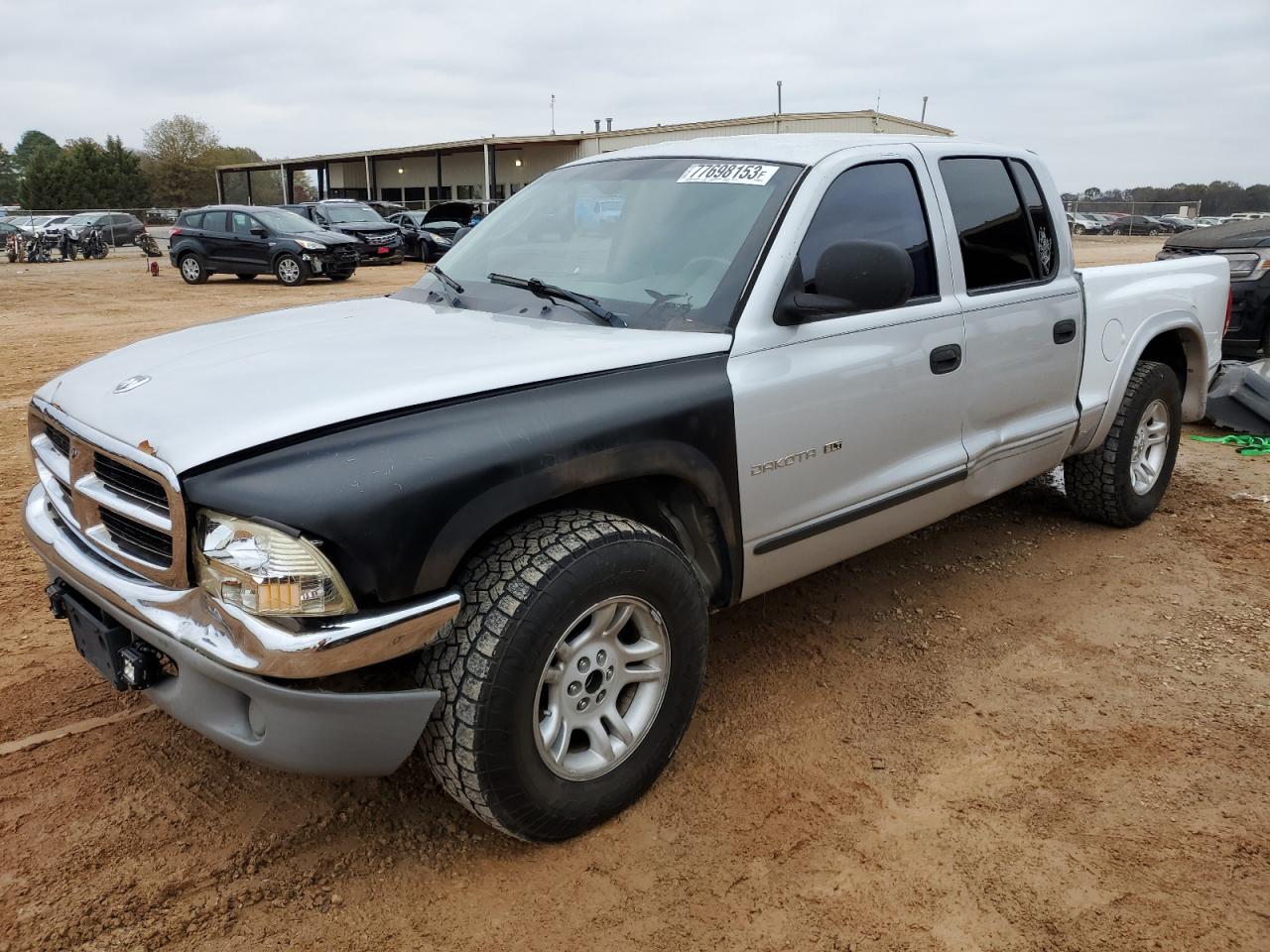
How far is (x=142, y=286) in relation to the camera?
20.0 m

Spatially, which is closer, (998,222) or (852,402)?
(852,402)

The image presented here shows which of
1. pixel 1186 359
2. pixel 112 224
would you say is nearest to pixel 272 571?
pixel 1186 359

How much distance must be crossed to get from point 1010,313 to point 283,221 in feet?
61.8

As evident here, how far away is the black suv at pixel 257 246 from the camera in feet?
62.7

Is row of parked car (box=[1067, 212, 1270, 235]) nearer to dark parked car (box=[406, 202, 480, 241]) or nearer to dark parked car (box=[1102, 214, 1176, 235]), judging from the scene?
dark parked car (box=[1102, 214, 1176, 235])

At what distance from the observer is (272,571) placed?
2.05 metres

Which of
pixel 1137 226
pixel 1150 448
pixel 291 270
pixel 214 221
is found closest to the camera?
pixel 1150 448

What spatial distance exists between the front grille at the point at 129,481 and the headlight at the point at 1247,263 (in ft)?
29.2

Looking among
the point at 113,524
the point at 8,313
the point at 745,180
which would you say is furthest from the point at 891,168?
the point at 8,313

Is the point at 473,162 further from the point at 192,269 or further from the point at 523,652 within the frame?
the point at 523,652

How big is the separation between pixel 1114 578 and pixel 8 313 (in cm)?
1598

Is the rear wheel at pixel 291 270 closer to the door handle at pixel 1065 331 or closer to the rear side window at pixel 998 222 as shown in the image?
the rear side window at pixel 998 222

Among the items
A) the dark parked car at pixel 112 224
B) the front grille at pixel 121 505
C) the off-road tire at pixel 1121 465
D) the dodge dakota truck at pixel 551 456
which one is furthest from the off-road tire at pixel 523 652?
the dark parked car at pixel 112 224

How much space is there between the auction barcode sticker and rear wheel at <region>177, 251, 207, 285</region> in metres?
19.4
